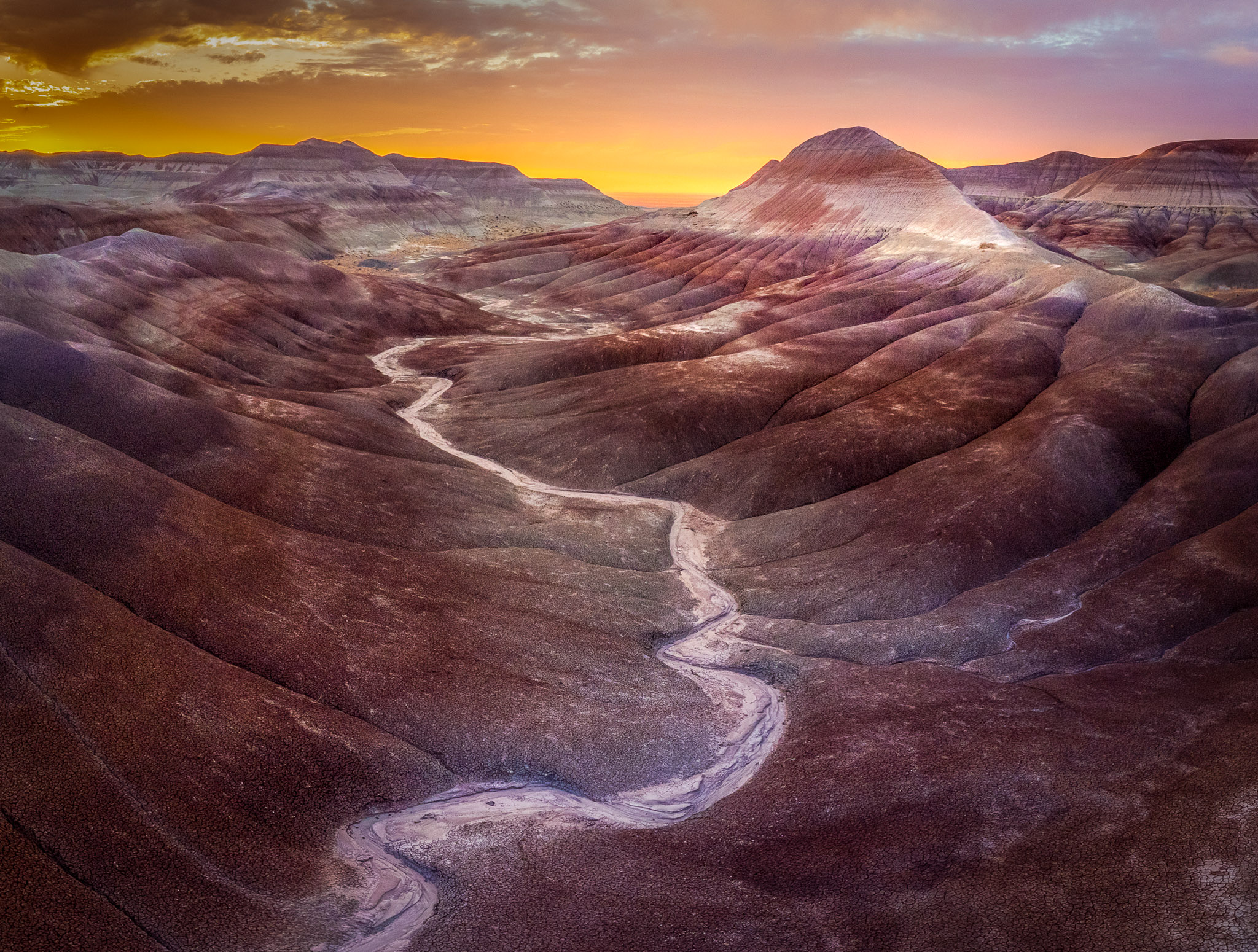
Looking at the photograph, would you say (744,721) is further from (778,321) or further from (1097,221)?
(1097,221)

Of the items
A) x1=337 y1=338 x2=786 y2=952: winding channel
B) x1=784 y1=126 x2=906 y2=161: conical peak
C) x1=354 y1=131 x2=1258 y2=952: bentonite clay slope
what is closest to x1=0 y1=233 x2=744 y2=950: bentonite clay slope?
x1=337 y1=338 x2=786 y2=952: winding channel

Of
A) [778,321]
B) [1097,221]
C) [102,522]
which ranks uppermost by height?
[1097,221]

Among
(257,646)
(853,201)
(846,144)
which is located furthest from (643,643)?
(846,144)

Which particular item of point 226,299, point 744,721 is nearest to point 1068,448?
point 744,721

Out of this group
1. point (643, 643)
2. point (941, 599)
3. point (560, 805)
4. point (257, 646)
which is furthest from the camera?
point (941, 599)

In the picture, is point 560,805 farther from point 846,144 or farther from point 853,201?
point 846,144
